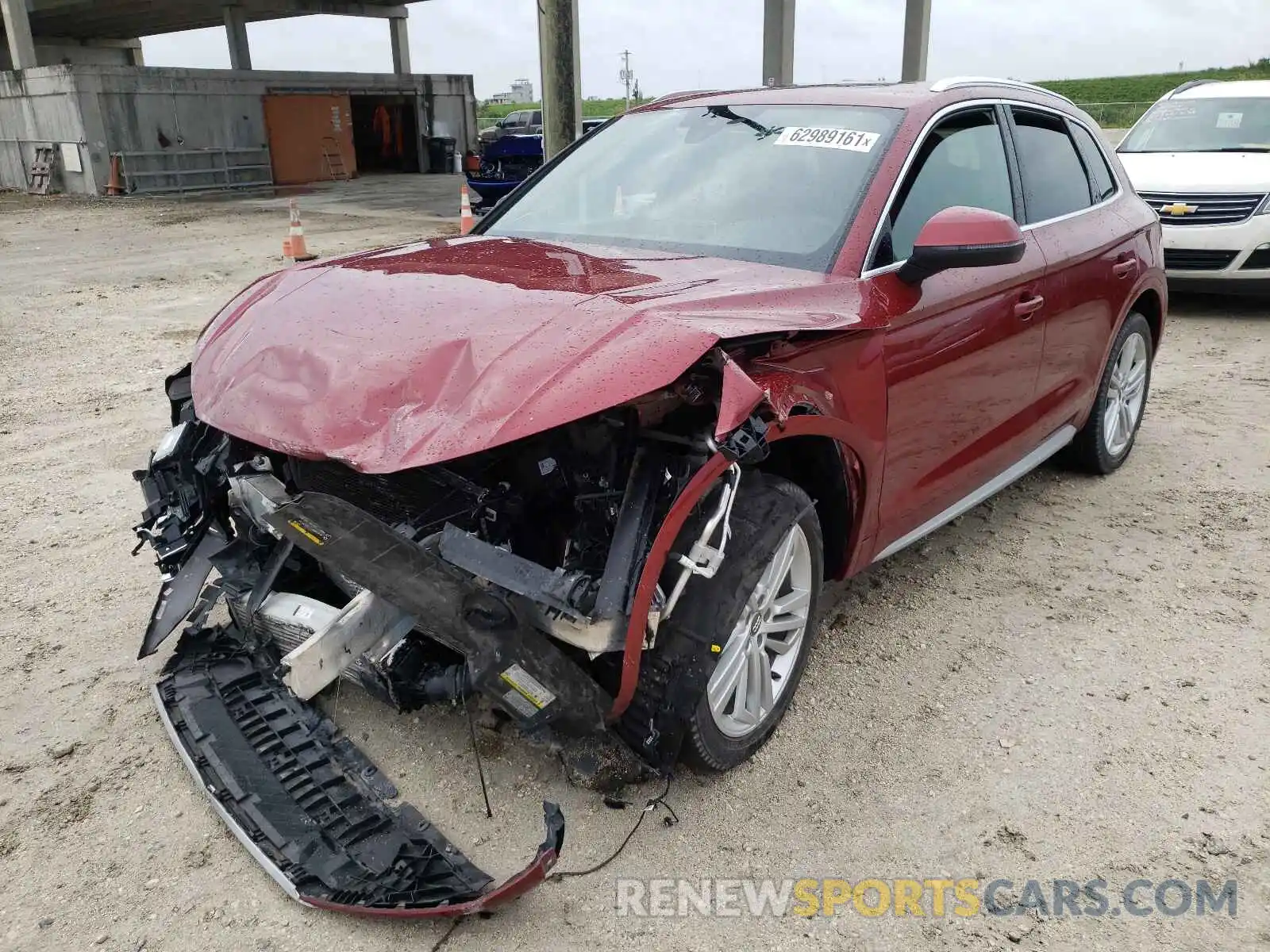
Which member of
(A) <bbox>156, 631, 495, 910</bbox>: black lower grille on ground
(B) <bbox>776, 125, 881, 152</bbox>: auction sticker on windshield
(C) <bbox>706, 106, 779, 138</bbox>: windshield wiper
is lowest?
(A) <bbox>156, 631, 495, 910</bbox>: black lower grille on ground

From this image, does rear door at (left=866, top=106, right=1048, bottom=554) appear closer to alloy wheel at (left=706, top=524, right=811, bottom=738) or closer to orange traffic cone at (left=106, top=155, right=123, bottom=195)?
alloy wheel at (left=706, top=524, right=811, bottom=738)

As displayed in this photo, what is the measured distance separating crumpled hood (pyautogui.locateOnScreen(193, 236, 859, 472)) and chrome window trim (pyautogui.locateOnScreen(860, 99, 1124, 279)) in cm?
21

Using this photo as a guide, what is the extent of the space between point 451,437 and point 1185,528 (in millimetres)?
3717

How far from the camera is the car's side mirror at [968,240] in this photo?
270cm

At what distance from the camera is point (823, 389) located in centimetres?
267

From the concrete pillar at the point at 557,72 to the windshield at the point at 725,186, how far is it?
701 centimetres

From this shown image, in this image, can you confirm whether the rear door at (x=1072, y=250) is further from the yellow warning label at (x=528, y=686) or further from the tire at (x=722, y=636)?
the yellow warning label at (x=528, y=686)

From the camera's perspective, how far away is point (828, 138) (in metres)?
3.32

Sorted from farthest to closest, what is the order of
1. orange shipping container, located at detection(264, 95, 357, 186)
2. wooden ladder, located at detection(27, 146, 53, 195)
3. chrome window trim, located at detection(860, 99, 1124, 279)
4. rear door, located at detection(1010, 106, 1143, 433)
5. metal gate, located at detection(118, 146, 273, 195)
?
orange shipping container, located at detection(264, 95, 357, 186) → wooden ladder, located at detection(27, 146, 53, 195) → metal gate, located at detection(118, 146, 273, 195) → rear door, located at detection(1010, 106, 1143, 433) → chrome window trim, located at detection(860, 99, 1124, 279)

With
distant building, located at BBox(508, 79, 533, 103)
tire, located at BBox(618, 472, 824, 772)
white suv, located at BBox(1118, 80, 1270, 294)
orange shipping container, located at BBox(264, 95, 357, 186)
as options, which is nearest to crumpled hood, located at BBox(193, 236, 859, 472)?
tire, located at BBox(618, 472, 824, 772)

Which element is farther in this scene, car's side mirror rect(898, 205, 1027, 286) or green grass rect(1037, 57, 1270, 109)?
green grass rect(1037, 57, 1270, 109)

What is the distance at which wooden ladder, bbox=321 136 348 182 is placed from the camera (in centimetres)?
2652

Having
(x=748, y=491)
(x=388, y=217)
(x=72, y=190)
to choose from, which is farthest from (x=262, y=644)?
(x=72, y=190)

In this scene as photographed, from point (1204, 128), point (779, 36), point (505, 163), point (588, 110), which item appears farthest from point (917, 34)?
point (588, 110)
